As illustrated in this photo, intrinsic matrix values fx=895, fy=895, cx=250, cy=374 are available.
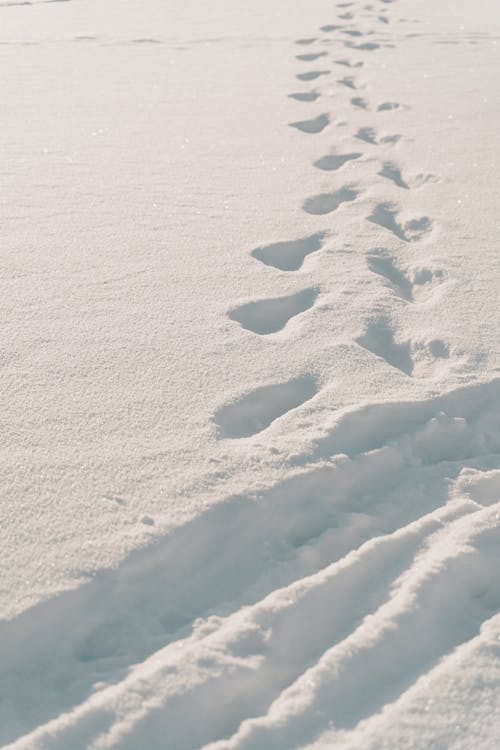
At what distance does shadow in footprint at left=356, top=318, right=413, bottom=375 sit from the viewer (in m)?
1.61

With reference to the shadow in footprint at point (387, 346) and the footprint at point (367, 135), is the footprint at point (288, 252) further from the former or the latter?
the footprint at point (367, 135)

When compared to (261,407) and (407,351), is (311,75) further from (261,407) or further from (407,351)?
(261,407)

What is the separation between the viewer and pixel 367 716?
972 mm

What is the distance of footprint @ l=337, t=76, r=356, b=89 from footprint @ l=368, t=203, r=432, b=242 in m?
1.41

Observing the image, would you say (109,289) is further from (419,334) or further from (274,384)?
(419,334)

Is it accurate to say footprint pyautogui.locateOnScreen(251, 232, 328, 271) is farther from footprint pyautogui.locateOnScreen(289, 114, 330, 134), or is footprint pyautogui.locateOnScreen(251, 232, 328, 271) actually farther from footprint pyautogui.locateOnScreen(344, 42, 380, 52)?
footprint pyautogui.locateOnScreen(344, 42, 380, 52)

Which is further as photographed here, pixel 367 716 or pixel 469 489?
pixel 469 489

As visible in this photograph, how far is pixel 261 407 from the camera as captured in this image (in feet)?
4.79

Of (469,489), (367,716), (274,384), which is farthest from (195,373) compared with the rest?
(367,716)

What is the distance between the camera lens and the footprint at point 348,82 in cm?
350

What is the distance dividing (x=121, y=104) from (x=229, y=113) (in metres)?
0.38

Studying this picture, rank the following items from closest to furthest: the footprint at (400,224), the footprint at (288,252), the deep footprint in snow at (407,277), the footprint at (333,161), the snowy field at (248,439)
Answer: the snowy field at (248,439) < the deep footprint in snow at (407,277) < the footprint at (288,252) < the footprint at (400,224) < the footprint at (333,161)

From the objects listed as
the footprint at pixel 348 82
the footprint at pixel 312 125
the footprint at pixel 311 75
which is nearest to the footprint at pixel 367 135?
the footprint at pixel 312 125

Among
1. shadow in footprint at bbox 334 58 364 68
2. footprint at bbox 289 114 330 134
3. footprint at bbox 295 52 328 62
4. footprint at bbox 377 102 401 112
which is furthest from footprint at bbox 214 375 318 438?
footprint at bbox 295 52 328 62
